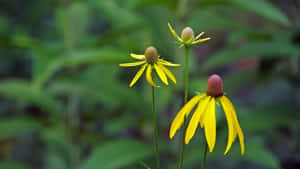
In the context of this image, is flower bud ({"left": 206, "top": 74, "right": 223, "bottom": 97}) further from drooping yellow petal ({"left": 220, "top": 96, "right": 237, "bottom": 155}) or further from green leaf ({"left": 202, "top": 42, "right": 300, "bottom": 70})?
green leaf ({"left": 202, "top": 42, "right": 300, "bottom": 70})

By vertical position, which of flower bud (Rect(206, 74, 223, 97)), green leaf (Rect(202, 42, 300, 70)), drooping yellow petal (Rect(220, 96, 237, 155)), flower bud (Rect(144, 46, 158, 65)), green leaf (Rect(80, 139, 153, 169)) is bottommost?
green leaf (Rect(80, 139, 153, 169))

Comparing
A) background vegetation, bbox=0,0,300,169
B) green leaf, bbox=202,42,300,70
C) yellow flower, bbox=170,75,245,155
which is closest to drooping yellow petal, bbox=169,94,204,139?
yellow flower, bbox=170,75,245,155

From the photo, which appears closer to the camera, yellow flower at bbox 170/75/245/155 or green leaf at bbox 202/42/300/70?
yellow flower at bbox 170/75/245/155

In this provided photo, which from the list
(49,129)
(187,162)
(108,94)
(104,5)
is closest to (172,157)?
(187,162)

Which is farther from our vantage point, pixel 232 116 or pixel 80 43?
pixel 80 43

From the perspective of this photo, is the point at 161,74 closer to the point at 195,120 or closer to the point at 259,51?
the point at 195,120

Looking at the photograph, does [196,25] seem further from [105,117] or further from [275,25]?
[275,25]

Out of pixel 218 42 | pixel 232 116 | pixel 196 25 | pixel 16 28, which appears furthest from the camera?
pixel 218 42

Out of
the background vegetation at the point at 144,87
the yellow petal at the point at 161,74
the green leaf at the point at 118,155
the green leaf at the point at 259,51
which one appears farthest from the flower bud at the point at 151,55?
the green leaf at the point at 259,51
